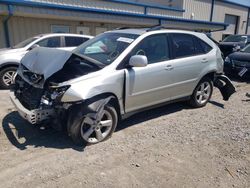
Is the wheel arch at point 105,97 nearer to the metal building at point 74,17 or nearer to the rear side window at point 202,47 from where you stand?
the rear side window at point 202,47

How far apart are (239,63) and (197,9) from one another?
17.6m

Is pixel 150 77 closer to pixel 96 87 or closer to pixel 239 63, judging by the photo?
pixel 96 87

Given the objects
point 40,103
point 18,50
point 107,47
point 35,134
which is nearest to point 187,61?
point 107,47

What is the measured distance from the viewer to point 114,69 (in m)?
3.77

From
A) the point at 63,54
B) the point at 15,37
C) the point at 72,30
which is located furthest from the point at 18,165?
the point at 72,30

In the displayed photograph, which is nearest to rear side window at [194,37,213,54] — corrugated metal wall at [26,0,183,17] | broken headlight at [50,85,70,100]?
broken headlight at [50,85,70,100]

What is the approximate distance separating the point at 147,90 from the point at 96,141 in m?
1.28

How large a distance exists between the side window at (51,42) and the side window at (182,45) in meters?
4.53

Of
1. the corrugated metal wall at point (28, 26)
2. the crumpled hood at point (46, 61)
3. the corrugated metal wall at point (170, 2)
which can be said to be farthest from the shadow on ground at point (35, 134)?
the corrugated metal wall at point (170, 2)

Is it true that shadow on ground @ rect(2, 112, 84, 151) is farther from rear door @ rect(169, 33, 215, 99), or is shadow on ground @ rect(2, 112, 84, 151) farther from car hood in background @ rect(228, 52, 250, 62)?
car hood in background @ rect(228, 52, 250, 62)

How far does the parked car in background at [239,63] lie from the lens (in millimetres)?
8734

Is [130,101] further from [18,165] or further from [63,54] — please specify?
[18,165]

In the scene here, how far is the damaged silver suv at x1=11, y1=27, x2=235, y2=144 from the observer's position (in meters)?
3.42

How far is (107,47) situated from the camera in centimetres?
441
